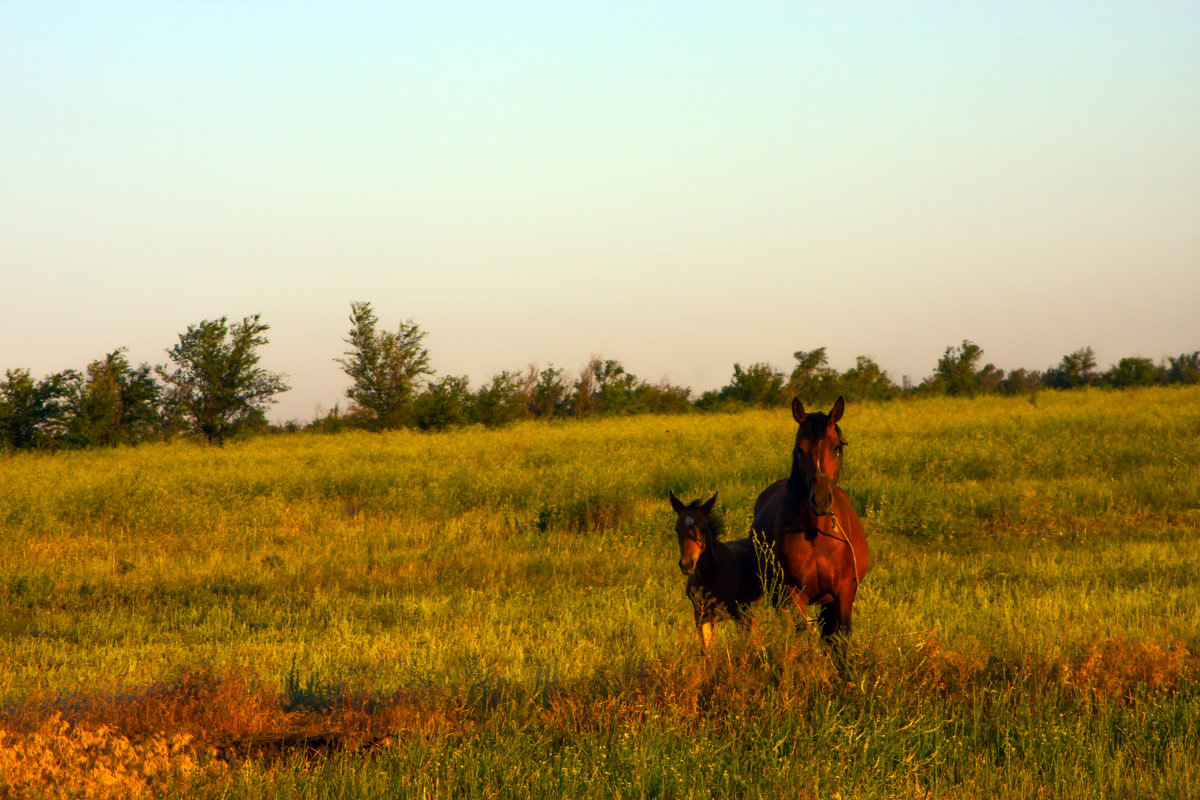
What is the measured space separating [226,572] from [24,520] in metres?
6.87

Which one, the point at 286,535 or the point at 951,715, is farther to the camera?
the point at 286,535

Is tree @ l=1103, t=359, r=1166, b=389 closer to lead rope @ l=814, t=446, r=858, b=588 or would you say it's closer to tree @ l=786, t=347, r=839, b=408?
tree @ l=786, t=347, r=839, b=408

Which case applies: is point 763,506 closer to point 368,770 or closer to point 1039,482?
point 368,770

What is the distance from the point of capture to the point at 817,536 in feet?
22.3

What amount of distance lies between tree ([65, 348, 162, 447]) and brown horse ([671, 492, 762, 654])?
3783cm

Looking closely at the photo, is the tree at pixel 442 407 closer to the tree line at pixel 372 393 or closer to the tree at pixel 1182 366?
the tree line at pixel 372 393

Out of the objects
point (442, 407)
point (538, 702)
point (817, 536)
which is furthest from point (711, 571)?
point (442, 407)

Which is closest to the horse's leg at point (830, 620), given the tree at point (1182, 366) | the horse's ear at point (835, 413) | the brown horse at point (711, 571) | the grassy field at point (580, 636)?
the grassy field at point (580, 636)

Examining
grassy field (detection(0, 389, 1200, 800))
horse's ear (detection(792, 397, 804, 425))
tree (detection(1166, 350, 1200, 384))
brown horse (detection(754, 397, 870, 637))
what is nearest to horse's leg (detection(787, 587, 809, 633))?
brown horse (detection(754, 397, 870, 637))

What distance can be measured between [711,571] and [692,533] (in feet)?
1.90

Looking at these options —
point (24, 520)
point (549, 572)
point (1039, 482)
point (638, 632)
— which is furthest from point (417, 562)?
point (1039, 482)

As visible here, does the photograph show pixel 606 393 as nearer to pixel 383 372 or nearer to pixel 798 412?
pixel 383 372

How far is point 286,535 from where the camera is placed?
56.2 feet

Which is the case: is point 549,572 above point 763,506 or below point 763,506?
below
